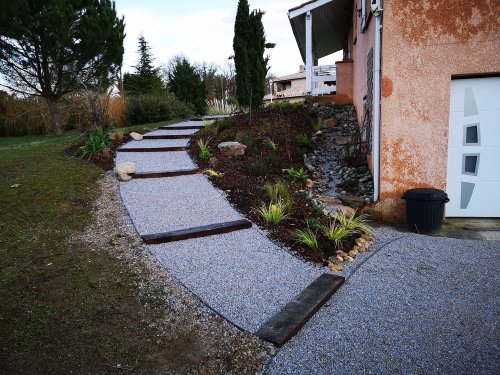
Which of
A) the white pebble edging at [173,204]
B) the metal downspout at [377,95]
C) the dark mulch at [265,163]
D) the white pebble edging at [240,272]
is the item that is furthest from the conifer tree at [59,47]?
the white pebble edging at [240,272]

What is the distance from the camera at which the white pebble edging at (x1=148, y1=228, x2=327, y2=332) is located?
309 centimetres

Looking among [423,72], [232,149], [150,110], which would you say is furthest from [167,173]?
[150,110]

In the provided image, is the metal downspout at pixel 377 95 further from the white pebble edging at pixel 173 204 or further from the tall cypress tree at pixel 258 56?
the tall cypress tree at pixel 258 56

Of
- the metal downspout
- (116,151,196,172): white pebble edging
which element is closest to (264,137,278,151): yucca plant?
(116,151,196,172): white pebble edging

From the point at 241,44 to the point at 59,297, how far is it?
1031 cm

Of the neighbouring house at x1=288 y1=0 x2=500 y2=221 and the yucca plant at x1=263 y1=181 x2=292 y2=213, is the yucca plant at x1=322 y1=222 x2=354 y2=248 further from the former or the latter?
the neighbouring house at x1=288 y1=0 x2=500 y2=221

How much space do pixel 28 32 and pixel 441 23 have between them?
1333 centimetres

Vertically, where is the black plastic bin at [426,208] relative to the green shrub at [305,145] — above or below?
below

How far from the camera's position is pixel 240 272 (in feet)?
12.1

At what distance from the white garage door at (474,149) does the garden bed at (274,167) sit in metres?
2.20

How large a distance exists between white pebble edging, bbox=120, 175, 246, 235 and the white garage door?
137 inches

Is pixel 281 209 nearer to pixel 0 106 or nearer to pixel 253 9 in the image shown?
pixel 253 9

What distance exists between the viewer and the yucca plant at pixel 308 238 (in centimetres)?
423

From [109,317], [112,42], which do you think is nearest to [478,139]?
[109,317]
